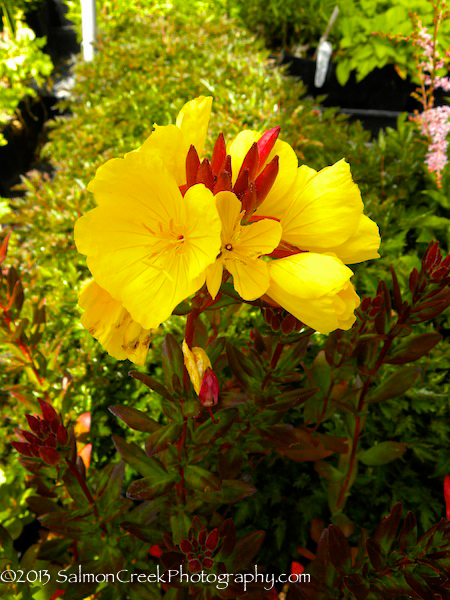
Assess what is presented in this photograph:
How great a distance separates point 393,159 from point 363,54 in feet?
5.62

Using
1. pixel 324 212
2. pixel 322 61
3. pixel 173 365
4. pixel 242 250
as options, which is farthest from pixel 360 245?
pixel 322 61

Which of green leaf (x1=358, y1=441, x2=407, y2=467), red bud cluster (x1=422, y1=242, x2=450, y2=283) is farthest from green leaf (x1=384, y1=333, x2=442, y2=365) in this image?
green leaf (x1=358, y1=441, x2=407, y2=467)

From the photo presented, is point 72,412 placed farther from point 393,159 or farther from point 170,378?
point 393,159

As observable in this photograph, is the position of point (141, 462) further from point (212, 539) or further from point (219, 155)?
point (219, 155)

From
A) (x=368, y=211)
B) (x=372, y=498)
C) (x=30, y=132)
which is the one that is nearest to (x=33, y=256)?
(x=368, y=211)

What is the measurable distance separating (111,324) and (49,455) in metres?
0.31

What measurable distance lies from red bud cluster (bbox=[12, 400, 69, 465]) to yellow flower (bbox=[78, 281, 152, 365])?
10.2 inches

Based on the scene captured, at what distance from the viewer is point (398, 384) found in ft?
3.68

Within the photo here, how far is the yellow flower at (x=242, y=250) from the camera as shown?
62cm

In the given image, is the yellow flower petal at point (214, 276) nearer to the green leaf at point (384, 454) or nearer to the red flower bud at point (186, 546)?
the red flower bud at point (186, 546)

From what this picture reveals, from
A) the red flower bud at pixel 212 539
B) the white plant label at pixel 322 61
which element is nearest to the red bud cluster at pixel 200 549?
the red flower bud at pixel 212 539

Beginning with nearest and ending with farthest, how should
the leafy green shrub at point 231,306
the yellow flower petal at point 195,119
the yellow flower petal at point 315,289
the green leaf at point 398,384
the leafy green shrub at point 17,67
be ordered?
the yellow flower petal at point 315,289 → the yellow flower petal at point 195,119 → the green leaf at point 398,384 → the leafy green shrub at point 231,306 → the leafy green shrub at point 17,67

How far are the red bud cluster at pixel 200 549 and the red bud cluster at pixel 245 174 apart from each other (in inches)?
22.3

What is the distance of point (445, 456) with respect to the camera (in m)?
1.49
